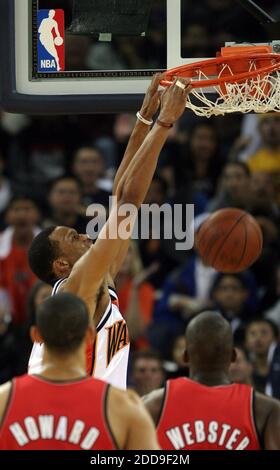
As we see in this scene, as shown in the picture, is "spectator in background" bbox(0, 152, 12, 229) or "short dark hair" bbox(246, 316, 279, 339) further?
→ "spectator in background" bbox(0, 152, 12, 229)

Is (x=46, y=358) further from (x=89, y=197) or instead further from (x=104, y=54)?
(x=104, y=54)

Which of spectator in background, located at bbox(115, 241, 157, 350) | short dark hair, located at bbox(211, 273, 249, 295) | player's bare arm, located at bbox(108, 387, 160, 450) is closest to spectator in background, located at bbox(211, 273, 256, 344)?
short dark hair, located at bbox(211, 273, 249, 295)

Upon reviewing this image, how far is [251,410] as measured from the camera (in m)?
4.43

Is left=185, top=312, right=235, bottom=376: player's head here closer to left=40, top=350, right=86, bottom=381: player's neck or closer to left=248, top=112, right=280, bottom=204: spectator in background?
left=40, top=350, right=86, bottom=381: player's neck

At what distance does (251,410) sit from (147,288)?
4.45m

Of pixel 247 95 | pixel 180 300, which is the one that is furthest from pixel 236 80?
pixel 180 300

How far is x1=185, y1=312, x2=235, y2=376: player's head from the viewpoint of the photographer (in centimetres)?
455

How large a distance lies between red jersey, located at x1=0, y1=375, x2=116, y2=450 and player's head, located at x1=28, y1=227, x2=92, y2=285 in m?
1.62

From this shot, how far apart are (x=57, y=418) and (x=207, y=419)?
809mm

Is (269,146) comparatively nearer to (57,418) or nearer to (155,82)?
(155,82)

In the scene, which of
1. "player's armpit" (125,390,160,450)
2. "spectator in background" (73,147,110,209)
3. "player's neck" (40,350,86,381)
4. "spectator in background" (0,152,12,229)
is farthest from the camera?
"spectator in background" (0,152,12,229)

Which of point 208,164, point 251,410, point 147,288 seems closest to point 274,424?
point 251,410

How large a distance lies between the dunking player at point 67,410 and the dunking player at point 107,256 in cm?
85

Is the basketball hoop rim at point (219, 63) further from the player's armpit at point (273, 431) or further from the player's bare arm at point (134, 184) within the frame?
the player's armpit at point (273, 431)
